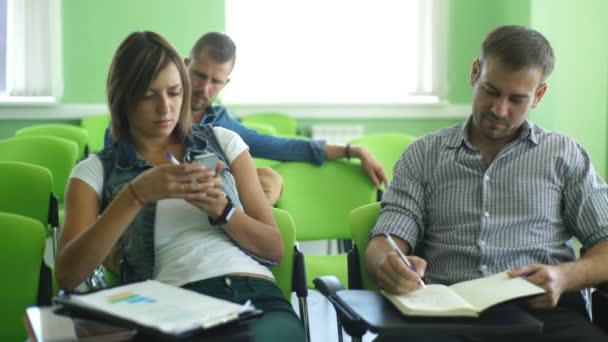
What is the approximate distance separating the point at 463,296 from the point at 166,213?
0.78 meters

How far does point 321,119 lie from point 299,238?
3582mm

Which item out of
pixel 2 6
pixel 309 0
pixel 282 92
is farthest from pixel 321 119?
pixel 2 6

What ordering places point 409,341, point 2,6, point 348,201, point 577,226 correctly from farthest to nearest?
point 2,6
point 348,201
point 577,226
point 409,341

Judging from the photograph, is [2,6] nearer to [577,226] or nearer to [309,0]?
[309,0]

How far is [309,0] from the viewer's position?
649cm

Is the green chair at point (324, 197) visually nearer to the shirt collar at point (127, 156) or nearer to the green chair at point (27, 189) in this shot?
the green chair at point (27, 189)

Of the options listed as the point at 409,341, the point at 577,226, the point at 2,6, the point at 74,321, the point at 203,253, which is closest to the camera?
the point at 74,321

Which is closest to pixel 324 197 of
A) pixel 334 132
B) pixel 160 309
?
pixel 160 309

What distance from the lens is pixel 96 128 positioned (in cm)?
594

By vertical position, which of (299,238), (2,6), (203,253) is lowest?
(299,238)

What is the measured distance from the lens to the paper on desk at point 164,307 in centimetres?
142

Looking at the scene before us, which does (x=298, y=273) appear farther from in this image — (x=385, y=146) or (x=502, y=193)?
(x=385, y=146)

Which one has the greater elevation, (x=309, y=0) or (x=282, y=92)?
(x=309, y=0)

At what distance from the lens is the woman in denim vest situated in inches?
73.9
